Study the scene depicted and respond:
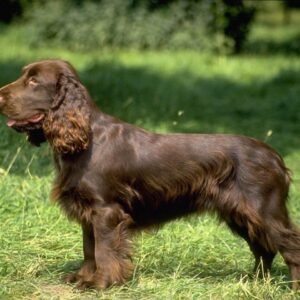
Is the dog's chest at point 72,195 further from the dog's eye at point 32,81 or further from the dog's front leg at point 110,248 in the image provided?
the dog's eye at point 32,81

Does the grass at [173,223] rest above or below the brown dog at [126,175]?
below

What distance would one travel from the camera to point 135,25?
23.1 metres

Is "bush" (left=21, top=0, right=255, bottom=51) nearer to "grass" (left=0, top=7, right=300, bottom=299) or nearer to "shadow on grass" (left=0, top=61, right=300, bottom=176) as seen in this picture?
"grass" (left=0, top=7, right=300, bottom=299)

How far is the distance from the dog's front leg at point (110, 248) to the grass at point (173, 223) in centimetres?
9

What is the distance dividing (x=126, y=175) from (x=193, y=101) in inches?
379

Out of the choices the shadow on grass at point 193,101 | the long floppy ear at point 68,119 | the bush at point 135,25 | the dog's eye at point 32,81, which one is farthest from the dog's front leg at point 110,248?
the bush at point 135,25

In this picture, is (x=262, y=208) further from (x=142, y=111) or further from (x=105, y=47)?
(x=105, y=47)

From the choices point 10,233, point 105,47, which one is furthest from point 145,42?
point 10,233

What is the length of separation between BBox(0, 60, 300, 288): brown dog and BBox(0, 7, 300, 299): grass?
27 cm

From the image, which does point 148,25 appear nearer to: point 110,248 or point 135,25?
point 135,25

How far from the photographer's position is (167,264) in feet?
21.4

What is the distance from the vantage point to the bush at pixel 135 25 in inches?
885

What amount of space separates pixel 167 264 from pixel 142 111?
682 cm

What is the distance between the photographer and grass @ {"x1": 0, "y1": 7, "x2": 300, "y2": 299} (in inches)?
234
